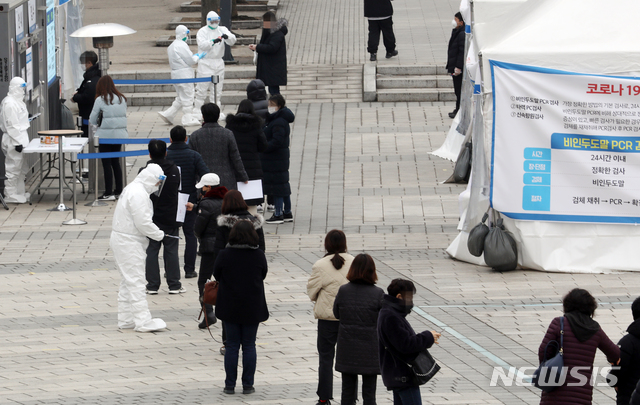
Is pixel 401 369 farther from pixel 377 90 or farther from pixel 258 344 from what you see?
pixel 377 90

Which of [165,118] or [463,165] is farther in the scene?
[165,118]

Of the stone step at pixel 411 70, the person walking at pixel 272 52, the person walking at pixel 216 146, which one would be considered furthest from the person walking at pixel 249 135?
the stone step at pixel 411 70

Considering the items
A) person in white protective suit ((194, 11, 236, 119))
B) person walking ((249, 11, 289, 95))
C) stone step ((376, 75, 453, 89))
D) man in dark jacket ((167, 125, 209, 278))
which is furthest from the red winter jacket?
stone step ((376, 75, 453, 89))

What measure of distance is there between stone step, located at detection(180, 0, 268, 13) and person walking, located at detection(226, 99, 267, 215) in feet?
60.6

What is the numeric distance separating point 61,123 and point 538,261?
920 centimetres

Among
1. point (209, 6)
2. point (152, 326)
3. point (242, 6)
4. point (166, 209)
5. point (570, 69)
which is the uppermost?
point (242, 6)

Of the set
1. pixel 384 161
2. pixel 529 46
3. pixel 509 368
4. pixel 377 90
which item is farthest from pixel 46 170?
pixel 509 368

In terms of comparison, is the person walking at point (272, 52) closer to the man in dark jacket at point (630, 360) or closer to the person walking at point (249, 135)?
the person walking at point (249, 135)

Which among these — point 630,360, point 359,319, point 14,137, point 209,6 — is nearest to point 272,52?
point 209,6

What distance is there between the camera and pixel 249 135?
492 inches

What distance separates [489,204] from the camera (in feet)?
37.8

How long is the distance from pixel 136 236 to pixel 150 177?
1.81 ft

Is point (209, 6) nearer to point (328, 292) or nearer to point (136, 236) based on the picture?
point (136, 236)

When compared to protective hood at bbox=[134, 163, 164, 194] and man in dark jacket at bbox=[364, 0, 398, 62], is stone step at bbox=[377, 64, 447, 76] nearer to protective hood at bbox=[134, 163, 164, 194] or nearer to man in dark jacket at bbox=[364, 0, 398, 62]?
man in dark jacket at bbox=[364, 0, 398, 62]
